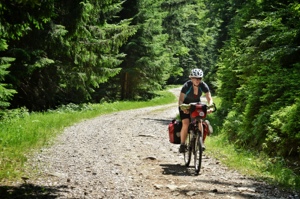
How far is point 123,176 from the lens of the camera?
22.5 feet

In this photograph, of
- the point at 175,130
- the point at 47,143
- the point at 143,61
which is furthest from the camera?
the point at 143,61

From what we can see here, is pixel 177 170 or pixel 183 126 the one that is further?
pixel 183 126

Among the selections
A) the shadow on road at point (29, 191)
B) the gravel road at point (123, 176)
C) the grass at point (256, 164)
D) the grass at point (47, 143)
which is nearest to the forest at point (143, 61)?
the grass at point (256, 164)

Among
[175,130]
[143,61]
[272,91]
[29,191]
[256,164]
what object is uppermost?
[143,61]

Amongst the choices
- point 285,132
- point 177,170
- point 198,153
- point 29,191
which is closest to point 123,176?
point 177,170

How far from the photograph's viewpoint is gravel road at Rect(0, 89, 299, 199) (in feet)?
18.8

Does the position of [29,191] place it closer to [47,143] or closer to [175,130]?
[175,130]

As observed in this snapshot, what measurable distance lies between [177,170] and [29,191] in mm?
3397

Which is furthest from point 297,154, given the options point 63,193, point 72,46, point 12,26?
point 72,46

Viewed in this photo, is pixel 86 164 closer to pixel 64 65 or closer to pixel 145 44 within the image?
pixel 64 65

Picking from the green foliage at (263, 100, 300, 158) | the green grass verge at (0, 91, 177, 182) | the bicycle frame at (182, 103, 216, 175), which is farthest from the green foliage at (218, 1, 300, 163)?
the green grass verge at (0, 91, 177, 182)

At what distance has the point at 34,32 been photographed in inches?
627

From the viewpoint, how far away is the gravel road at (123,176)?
18.8 ft

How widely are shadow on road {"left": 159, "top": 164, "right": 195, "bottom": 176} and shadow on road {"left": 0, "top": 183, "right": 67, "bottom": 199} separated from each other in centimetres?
248
